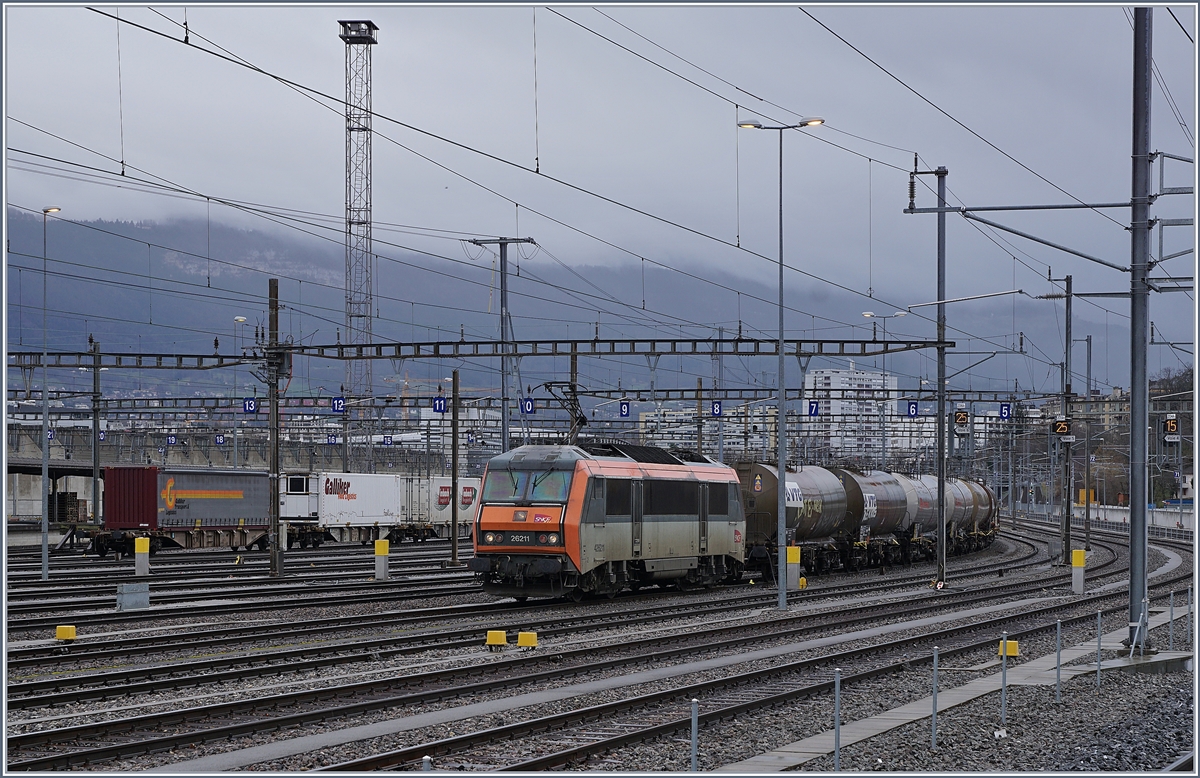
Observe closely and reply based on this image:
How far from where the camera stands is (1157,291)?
71.1 feet

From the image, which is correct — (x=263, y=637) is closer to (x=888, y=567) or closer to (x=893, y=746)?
(x=893, y=746)

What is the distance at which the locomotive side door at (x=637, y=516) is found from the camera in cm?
3060

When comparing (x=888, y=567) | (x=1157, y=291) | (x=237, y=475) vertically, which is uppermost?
(x=1157, y=291)

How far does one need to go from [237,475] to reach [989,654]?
39.7 m

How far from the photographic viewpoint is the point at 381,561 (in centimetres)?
3747

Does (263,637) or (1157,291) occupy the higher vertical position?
(1157,291)

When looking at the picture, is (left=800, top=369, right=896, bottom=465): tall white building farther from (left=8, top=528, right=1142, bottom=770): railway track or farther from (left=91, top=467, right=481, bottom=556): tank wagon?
(left=8, top=528, right=1142, bottom=770): railway track

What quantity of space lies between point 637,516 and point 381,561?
33.0 ft

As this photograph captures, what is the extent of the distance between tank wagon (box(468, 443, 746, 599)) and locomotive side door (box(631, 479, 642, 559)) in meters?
0.02

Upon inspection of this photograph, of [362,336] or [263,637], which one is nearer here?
[263,637]

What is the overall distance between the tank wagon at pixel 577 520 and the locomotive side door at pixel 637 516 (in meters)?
0.02

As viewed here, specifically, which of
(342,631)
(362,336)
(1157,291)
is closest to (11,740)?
(342,631)

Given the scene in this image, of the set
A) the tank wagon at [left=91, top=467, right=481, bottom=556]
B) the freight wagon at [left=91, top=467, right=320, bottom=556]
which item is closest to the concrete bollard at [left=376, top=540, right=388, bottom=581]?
the freight wagon at [left=91, top=467, right=320, bottom=556]

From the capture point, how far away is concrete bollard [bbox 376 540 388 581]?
37.1 m
